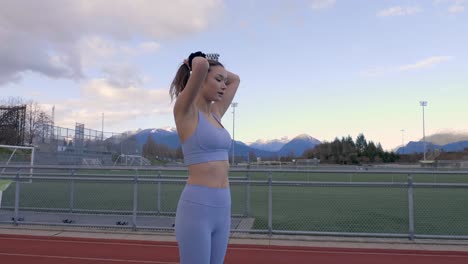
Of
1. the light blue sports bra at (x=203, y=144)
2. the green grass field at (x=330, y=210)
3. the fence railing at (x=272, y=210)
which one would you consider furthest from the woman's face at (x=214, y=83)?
the green grass field at (x=330, y=210)

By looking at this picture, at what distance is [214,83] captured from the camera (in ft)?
8.22

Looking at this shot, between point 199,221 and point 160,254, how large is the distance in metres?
5.47

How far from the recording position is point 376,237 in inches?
347

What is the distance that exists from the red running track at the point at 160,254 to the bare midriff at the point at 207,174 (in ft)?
16.0

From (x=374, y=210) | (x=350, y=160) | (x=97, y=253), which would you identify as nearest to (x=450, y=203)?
(x=374, y=210)

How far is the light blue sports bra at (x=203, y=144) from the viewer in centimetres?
237

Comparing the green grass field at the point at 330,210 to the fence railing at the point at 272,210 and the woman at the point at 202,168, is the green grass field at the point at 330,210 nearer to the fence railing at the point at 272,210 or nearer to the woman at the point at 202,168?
the fence railing at the point at 272,210

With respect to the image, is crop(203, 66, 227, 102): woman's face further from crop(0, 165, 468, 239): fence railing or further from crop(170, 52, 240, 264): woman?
crop(0, 165, 468, 239): fence railing

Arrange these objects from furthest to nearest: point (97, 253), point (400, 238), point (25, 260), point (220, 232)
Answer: point (400, 238), point (97, 253), point (25, 260), point (220, 232)

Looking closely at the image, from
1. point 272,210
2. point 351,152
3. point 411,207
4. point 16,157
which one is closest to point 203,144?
point 411,207

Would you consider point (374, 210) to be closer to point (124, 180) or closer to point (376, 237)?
point (376, 237)

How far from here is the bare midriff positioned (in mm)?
2350

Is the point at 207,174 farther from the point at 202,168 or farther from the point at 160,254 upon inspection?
the point at 160,254

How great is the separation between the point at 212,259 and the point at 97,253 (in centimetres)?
563
